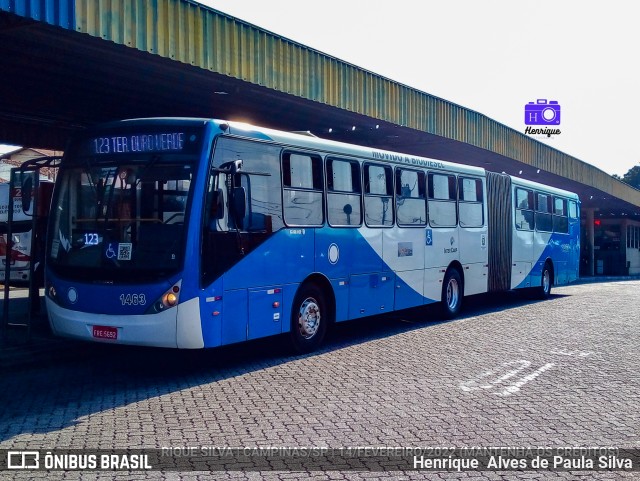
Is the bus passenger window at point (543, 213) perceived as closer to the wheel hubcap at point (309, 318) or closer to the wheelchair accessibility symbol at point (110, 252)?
the wheel hubcap at point (309, 318)

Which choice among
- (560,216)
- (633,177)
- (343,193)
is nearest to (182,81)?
(343,193)

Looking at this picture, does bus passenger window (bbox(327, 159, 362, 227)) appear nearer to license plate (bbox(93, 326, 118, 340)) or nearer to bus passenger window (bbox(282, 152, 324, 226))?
bus passenger window (bbox(282, 152, 324, 226))

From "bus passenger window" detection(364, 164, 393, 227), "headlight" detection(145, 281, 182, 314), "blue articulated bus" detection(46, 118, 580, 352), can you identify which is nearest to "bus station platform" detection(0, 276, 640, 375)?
"blue articulated bus" detection(46, 118, 580, 352)

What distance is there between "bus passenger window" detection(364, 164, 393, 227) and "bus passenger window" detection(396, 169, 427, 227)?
0.35 metres

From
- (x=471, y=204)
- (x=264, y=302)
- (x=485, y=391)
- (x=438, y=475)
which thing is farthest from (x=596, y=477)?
(x=471, y=204)

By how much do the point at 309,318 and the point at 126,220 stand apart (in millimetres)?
3364

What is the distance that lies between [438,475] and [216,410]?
2.80m

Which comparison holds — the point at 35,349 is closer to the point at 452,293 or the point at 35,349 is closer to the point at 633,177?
the point at 452,293

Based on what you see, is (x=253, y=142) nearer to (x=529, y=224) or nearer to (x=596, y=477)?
(x=596, y=477)

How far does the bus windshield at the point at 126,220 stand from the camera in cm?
898

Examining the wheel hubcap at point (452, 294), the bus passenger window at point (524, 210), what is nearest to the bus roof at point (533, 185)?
the bus passenger window at point (524, 210)

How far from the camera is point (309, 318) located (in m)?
11.2

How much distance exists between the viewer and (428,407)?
7.77 metres

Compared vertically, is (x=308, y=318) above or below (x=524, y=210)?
below
